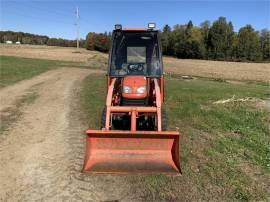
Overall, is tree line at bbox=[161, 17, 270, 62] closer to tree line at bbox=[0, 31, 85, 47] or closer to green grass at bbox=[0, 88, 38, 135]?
tree line at bbox=[0, 31, 85, 47]

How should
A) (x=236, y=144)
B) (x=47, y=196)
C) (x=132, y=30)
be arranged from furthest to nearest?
1. (x=132, y=30)
2. (x=236, y=144)
3. (x=47, y=196)

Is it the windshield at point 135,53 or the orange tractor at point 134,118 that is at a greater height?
the windshield at point 135,53

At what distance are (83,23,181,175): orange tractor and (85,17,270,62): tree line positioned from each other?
2981 inches

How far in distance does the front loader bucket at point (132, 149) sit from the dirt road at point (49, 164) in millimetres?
364

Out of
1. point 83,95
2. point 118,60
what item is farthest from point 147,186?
point 83,95

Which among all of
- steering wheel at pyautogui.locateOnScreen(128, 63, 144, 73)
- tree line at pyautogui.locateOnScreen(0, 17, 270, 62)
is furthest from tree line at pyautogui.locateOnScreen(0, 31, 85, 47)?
steering wheel at pyautogui.locateOnScreen(128, 63, 144, 73)

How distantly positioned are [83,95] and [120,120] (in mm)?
6767

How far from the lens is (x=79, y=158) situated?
638cm

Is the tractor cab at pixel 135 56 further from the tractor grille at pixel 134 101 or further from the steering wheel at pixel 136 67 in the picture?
the tractor grille at pixel 134 101

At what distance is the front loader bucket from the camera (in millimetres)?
5934

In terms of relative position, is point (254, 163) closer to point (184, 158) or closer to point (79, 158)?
point (184, 158)

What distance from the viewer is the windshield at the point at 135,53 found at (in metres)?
8.20

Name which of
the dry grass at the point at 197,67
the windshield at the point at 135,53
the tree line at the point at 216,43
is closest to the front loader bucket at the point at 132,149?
the windshield at the point at 135,53

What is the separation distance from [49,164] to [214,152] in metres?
3.00
